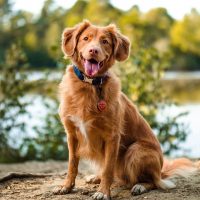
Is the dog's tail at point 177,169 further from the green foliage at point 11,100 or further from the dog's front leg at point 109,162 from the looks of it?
the green foliage at point 11,100

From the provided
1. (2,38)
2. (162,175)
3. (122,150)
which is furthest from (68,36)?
(2,38)

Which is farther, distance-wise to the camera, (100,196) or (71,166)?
(71,166)

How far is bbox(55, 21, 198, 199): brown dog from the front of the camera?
508cm

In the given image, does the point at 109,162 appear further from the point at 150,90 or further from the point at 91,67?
the point at 150,90

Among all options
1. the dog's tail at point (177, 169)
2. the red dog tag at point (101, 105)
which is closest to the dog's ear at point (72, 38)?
the red dog tag at point (101, 105)

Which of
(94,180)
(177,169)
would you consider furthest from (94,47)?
(177,169)

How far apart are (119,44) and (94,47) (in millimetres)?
540

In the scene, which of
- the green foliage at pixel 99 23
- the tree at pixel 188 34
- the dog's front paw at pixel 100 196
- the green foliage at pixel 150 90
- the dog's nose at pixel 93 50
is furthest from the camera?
the tree at pixel 188 34

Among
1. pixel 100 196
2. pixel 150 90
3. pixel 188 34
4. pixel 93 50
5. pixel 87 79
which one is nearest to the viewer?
pixel 93 50

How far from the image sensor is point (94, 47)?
16.0 feet

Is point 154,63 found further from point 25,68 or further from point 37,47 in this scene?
point 37,47

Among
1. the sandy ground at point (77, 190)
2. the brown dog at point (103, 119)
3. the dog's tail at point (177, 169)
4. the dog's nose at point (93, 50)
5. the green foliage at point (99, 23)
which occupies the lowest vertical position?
the sandy ground at point (77, 190)

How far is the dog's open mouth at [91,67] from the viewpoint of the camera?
16.5ft

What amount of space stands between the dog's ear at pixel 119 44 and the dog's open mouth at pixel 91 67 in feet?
1.21
